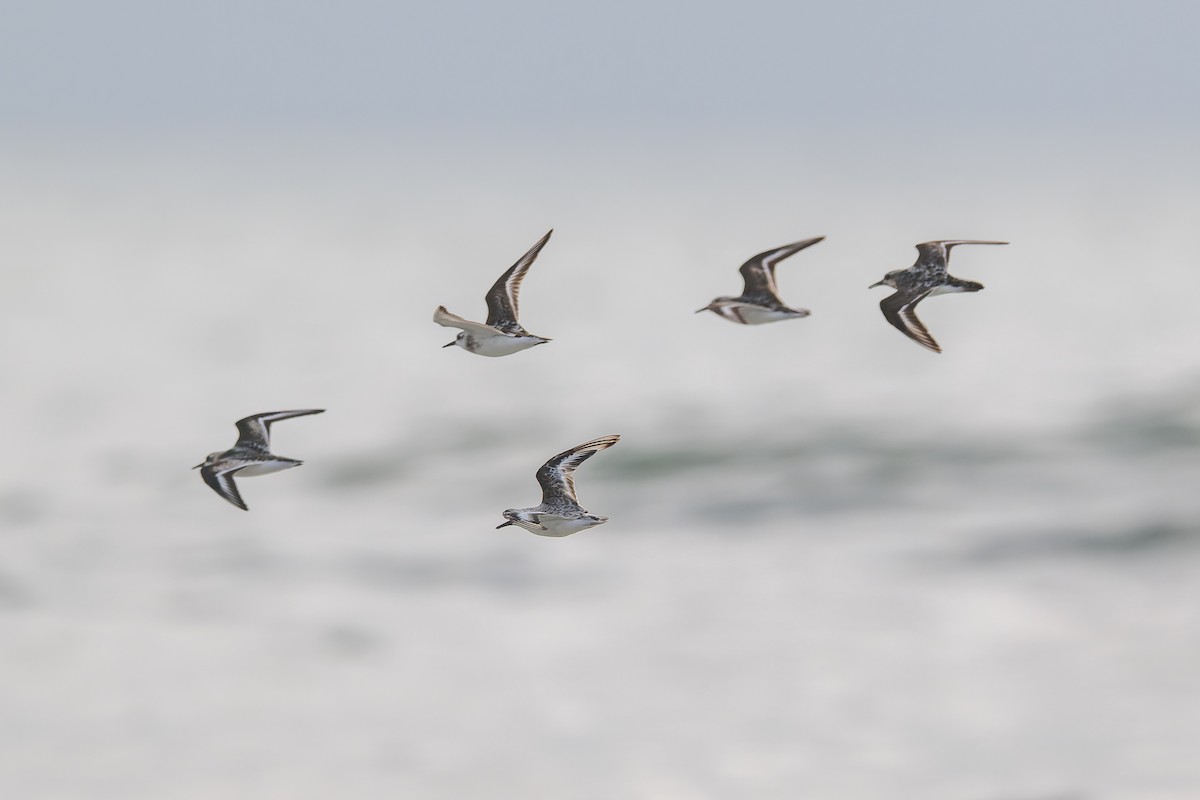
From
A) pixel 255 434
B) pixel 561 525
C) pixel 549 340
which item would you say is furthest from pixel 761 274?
pixel 255 434

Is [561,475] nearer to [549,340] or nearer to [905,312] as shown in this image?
[549,340]

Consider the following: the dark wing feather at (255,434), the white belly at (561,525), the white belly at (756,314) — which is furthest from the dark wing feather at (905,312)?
the dark wing feather at (255,434)

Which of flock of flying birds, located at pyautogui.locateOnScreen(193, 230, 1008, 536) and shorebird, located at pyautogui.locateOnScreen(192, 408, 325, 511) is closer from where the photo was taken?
flock of flying birds, located at pyautogui.locateOnScreen(193, 230, 1008, 536)

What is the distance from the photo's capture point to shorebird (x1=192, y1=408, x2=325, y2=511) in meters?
21.9

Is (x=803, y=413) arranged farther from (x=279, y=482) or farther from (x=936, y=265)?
(x=936, y=265)

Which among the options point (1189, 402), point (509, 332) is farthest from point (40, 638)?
point (1189, 402)

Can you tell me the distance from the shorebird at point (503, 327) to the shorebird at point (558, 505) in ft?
5.69

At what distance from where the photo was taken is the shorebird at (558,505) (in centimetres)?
2370

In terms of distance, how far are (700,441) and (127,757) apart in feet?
271

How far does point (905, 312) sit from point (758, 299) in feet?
7.30

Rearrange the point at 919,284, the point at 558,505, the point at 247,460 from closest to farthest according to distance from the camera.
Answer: the point at 919,284 < the point at 247,460 < the point at 558,505

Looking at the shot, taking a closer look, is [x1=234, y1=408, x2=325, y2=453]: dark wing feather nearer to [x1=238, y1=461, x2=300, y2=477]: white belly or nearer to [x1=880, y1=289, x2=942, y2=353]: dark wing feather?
[x1=238, y1=461, x2=300, y2=477]: white belly

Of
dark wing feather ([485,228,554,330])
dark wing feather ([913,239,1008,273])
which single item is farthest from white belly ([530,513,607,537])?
dark wing feather ([913,239,1008,273])

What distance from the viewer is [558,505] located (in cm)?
2441
